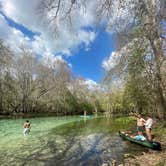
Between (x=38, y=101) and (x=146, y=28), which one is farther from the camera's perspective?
(x=38, y=101)

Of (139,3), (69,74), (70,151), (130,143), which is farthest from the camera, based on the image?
(69,74)

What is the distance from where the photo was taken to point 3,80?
3484 centimetres

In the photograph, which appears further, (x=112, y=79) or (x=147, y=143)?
(x=112, y=79)

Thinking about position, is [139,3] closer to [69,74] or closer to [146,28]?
[146,28]

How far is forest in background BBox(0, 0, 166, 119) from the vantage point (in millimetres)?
7723

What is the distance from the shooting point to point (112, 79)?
1719 centimetres

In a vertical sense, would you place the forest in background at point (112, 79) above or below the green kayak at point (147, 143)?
above

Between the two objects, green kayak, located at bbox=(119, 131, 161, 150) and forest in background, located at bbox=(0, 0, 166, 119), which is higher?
forest in background, located at bbox=(0, 0, 166, 119)

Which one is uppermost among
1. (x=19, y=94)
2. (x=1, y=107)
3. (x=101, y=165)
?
(x=19, y=94)

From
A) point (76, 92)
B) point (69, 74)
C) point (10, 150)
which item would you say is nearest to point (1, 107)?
point (69, 74)

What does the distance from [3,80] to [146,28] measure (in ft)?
102

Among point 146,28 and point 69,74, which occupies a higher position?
point 69,74

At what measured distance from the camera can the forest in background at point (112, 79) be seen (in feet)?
25.3

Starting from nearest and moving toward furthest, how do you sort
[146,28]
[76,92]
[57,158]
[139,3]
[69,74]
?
[139,3] → [146,28] → [57,158] → [69,74] → [76,92]
